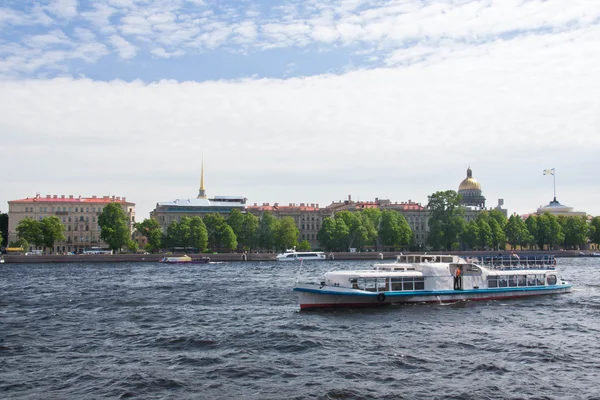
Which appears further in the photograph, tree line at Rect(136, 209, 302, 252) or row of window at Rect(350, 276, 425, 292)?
tree line at Rect(136, 209, 302, 252)

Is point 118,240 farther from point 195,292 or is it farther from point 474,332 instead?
point 474,332

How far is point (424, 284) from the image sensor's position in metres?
46.7

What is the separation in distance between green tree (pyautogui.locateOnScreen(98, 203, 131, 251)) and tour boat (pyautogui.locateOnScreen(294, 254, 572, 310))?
317 ft

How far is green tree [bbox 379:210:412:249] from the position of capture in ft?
518

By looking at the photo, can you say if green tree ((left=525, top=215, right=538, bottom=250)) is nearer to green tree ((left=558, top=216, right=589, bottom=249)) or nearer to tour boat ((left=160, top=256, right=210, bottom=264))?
green tree ((left=558, top=216, right=589, bottom=249))

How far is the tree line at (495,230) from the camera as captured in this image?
15400cm

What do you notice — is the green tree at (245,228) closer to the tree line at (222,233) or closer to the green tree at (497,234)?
the tree line at (222,233)

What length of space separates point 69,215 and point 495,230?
105 metres

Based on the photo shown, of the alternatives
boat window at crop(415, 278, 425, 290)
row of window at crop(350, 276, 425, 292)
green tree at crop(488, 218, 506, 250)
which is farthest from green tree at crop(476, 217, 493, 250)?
row of window at crop(350, 276, 425, 292)

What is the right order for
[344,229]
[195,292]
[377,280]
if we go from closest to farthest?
[377,280] → [195,292] → [344,229]

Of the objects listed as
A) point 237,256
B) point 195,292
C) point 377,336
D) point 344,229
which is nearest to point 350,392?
point 377,336

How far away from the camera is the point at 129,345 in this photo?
3159 centimetres

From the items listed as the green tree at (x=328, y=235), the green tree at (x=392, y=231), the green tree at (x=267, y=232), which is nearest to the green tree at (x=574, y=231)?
the green tree at (x=392, y=231)

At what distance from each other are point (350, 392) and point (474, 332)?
13940 millimetres
